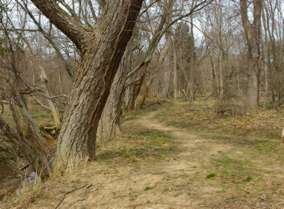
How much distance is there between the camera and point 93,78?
5.44 m

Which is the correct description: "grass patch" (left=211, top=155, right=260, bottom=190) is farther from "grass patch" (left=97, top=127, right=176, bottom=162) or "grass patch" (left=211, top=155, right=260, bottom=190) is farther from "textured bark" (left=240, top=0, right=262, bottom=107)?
"textured bark" (left=240, top=0, right=262, bottom=107)

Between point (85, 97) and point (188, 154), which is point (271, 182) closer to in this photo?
point (188, 154)

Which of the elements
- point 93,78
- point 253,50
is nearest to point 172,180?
point 93,78

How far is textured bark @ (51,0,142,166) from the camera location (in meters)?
5.34

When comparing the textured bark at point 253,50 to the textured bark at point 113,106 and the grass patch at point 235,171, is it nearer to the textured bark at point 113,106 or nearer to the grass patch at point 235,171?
the textured bark at point 113,106

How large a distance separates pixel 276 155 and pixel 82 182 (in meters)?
4.01

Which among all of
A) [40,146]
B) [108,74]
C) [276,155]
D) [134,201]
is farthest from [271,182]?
[40,146]

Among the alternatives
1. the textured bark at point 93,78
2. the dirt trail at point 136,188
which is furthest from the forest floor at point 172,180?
the textured bark at point 93,78

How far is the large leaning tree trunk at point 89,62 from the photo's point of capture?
5344 millimetres

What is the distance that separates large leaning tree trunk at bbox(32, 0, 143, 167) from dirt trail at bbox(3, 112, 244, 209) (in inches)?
21.9

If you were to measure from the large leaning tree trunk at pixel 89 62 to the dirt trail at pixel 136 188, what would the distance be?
0.56 meters

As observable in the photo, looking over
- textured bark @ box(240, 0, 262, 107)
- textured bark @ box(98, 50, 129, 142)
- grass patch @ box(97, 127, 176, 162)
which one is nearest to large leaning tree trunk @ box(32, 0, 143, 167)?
grass patch @ box(97, 127, 176, 162)

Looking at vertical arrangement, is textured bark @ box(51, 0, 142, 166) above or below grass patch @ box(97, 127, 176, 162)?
above

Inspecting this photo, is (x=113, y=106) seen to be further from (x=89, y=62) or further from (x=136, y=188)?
(x=136, y=188)
